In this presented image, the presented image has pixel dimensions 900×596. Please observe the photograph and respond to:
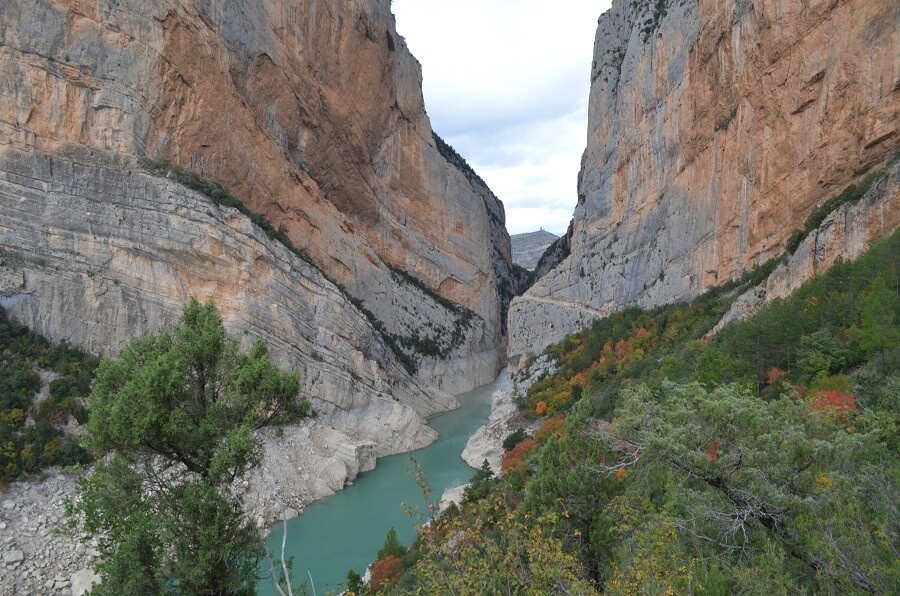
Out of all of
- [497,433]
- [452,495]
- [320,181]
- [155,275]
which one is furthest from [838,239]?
[320,181]

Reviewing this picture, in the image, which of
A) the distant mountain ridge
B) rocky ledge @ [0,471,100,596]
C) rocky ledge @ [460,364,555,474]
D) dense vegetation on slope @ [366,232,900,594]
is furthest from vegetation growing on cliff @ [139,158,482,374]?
the distant mountain ridge

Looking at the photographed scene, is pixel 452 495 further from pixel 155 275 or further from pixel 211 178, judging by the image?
pixel 211 178

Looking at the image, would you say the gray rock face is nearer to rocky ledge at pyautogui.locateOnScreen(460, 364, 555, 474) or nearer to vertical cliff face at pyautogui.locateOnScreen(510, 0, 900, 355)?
rocky ledge at pyautogui.locateOnScreen(460, 364, 555, 474)

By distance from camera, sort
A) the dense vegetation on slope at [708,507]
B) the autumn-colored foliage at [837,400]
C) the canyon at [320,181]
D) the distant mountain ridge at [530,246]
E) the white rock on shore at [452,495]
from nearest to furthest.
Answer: the dense vegetation on slope at [708,507] → the autumn-colored foliage at [837,400] → the white rock on shore at [452,495] → the canyon at [320,181] → the distant mountain ridge at [530,246]

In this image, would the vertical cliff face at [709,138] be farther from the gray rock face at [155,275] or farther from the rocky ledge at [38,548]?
the rocky ledge at [38,548]

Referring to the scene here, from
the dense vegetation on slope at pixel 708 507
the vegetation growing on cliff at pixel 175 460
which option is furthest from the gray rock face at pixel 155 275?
the vegetation growing on cliff at pixel 175 460
